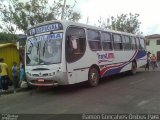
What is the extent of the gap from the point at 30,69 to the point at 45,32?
5.92 feet

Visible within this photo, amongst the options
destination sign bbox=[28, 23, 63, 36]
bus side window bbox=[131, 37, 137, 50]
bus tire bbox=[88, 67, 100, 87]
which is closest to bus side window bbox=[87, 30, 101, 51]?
bus tire bbox=[88, 67, 100, 87]

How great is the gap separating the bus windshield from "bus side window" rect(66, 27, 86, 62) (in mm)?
388

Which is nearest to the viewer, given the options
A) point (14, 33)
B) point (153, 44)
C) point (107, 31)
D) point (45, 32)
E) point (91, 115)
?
point (91, 115)

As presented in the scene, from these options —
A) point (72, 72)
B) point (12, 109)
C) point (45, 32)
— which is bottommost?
point (12, 109)

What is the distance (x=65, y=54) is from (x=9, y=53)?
4.79m

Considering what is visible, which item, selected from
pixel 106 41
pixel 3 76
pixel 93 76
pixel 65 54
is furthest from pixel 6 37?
pixel 65 54

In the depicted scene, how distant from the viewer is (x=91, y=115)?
27.1 ft

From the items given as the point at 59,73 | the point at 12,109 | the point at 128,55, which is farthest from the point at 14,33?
the point at 12,109

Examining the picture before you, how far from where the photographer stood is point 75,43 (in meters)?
12.6

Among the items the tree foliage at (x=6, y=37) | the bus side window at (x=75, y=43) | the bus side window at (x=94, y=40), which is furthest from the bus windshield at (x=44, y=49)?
the tree foliage at (x=6, y=37)

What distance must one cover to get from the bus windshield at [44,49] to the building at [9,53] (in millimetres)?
2447

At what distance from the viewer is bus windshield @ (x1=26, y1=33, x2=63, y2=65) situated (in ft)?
39.5

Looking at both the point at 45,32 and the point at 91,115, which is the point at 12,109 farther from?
the point at 45,32

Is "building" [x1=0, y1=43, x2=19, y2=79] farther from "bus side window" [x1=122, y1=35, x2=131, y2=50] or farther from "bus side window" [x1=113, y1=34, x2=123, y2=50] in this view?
"bus side window" [x1=122, y1=35, x2=131, y2=50]
